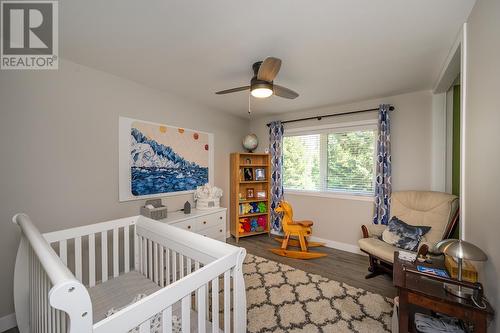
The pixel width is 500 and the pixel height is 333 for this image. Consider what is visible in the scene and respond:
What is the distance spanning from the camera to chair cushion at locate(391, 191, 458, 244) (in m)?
2.25

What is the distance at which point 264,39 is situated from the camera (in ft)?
5.28

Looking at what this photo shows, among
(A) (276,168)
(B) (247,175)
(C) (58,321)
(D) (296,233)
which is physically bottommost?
(D) (296,233)

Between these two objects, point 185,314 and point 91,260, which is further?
point 91,260

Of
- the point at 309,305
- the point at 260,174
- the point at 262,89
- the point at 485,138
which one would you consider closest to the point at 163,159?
the point at 262,89

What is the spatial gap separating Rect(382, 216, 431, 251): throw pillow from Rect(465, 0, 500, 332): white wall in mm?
1004

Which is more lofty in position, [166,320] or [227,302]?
[166,320]

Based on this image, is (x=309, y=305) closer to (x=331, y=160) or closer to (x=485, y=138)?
(x=485, y=138)

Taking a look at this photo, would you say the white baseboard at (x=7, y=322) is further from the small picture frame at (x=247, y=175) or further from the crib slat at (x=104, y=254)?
the small picture frame at (x=247, y=175)

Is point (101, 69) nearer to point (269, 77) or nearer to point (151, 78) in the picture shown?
point (151, 78)

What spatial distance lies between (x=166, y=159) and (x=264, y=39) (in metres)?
1.91

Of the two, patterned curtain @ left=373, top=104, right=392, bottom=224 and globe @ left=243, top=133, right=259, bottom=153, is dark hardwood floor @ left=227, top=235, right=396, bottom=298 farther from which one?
globe @ left=243, top=133, right=259, bottom=153

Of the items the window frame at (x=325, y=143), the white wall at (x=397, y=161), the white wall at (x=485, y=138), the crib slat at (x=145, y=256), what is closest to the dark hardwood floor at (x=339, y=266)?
the white wall at (x=397, y=161)

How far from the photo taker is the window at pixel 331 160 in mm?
3090

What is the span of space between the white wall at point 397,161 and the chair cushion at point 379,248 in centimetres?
67
